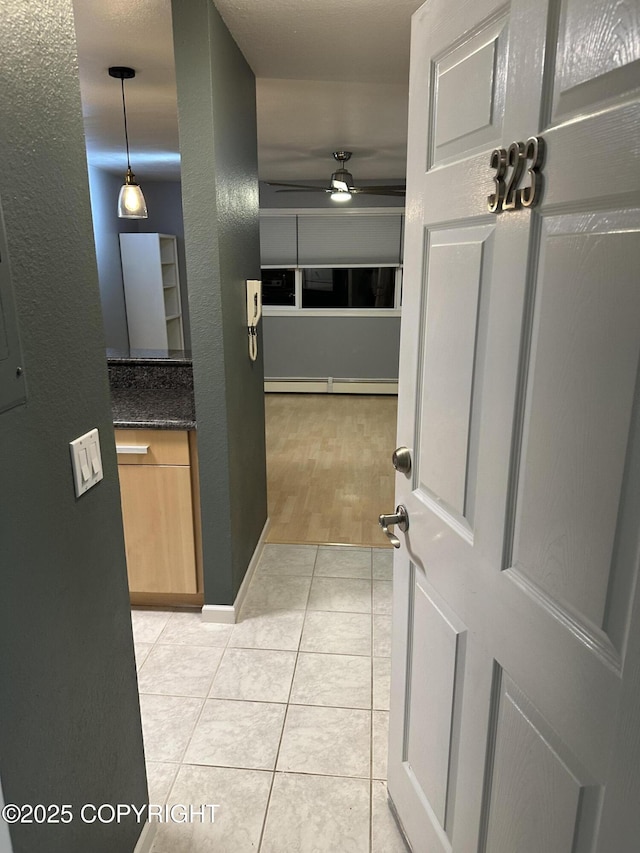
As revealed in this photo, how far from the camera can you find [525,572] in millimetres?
913

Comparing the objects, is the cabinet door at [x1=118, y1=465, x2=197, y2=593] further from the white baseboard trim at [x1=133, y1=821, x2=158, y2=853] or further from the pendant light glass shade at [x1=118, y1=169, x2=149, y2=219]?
the pendant light glass shade at [x1=118, y1=169, x2=149, y2=219]

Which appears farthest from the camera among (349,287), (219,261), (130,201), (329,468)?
(349,287)

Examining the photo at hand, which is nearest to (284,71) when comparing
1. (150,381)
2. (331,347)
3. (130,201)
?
(130,201)

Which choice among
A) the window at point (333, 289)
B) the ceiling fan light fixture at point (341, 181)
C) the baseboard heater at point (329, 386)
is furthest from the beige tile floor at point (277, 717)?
the window at point (333, 289)

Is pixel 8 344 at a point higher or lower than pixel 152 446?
higher

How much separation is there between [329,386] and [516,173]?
6232 mm

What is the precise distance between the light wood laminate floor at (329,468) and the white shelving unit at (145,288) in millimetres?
1499

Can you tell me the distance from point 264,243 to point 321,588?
5.02 m

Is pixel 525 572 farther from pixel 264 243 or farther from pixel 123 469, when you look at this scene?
pixel 264 243

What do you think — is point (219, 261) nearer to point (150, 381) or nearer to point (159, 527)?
point (150, 381)

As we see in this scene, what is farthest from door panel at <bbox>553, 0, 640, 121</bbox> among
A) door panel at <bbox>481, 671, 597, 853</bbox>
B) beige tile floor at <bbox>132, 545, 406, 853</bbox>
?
beige tile floor at <bbox>132, 545, 406, 853</bbox>

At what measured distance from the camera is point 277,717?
200 centimetres

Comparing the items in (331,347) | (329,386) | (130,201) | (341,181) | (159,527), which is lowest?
(329,386)
